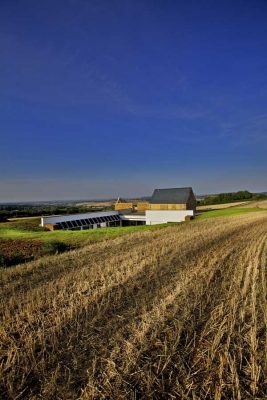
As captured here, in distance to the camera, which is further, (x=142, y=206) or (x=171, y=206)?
(x=142, y=206)

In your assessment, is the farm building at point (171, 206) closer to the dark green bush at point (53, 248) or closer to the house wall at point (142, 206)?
the house wall at point (142, 206)

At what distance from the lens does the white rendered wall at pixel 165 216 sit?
48.4 metres

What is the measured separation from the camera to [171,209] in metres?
50.9

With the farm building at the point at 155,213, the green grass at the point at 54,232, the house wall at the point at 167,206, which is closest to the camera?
the green grass at the point at 54,232

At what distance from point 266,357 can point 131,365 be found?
6.70 ft

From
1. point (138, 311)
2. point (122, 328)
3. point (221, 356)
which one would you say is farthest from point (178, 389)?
point (138, 311)

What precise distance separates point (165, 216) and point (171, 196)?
13.8 feet

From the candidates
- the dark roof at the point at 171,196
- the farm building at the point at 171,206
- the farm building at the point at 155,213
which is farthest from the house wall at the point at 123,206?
the dark roof at the point at 171,196

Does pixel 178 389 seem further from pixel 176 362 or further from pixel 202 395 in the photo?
pixel 176 362

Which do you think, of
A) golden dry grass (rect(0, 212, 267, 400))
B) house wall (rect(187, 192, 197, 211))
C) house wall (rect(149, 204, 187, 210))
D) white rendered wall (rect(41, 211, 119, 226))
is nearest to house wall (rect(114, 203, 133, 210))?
white rendered wall (rect(41, 211, 119, 226))

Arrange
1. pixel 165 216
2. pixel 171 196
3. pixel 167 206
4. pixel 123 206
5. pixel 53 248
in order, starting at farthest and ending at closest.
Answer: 1. pixel 123 206
2. pixel 171 196
3. pixel 167 206
4. pixel 165 216
5. pixel 53 248

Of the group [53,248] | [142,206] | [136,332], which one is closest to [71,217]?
[142,206]

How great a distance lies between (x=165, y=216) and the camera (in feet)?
164

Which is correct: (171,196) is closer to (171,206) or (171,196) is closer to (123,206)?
(171,206)
